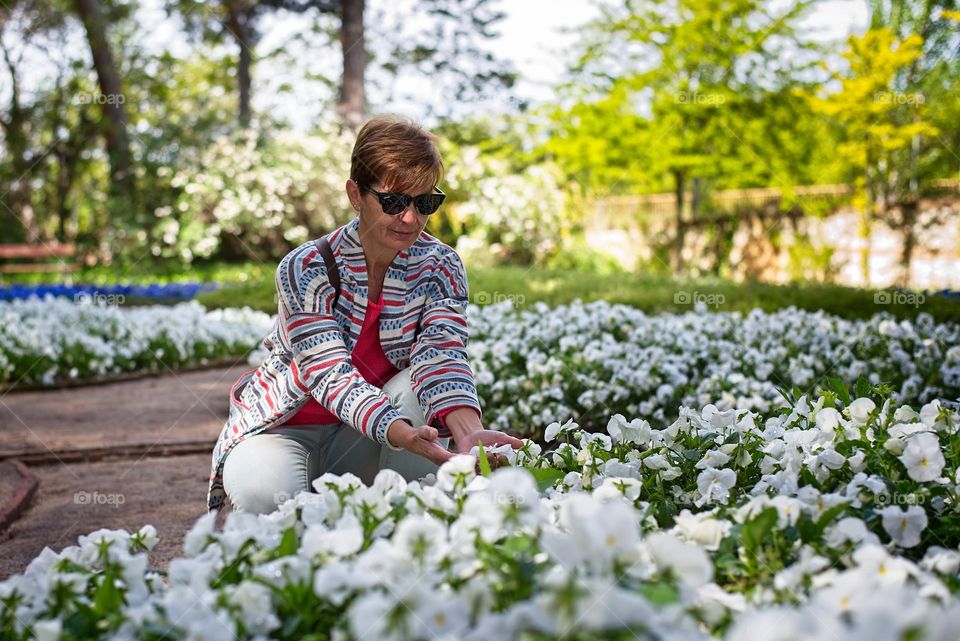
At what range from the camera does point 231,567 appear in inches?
62.2

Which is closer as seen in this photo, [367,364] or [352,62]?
[367,364]

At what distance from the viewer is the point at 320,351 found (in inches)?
109

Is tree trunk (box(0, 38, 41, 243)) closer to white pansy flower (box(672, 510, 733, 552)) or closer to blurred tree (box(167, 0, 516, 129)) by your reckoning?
blurred tree (box(167, 0, 516, 129))

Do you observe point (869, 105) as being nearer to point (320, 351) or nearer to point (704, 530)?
point (320, 351)

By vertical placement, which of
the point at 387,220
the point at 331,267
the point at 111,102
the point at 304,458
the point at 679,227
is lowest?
the point at 679,227

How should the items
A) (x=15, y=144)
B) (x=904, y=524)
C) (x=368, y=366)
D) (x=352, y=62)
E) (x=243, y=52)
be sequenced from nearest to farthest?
(x=904, y=524)
(x=368, y=366)
(x=352, y=62)
(x=15, y=144)
(x=243, y=52)

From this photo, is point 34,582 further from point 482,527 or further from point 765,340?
point 765,340

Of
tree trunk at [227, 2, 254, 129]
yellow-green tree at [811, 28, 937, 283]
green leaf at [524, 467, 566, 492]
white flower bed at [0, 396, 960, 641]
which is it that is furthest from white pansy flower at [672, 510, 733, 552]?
tree trunk at [227, 2, 254, 129]

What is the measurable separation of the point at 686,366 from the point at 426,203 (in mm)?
2566

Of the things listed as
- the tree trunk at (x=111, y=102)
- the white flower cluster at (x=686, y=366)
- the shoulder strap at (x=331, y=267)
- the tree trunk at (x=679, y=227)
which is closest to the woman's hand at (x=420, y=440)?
the shoulder strap at (x=331, y=267)

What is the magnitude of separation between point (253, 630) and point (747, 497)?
112cm

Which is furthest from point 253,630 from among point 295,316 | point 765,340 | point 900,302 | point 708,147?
point 708,147

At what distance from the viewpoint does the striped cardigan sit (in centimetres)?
274

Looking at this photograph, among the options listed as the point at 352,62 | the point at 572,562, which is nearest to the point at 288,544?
the point at 572,562
